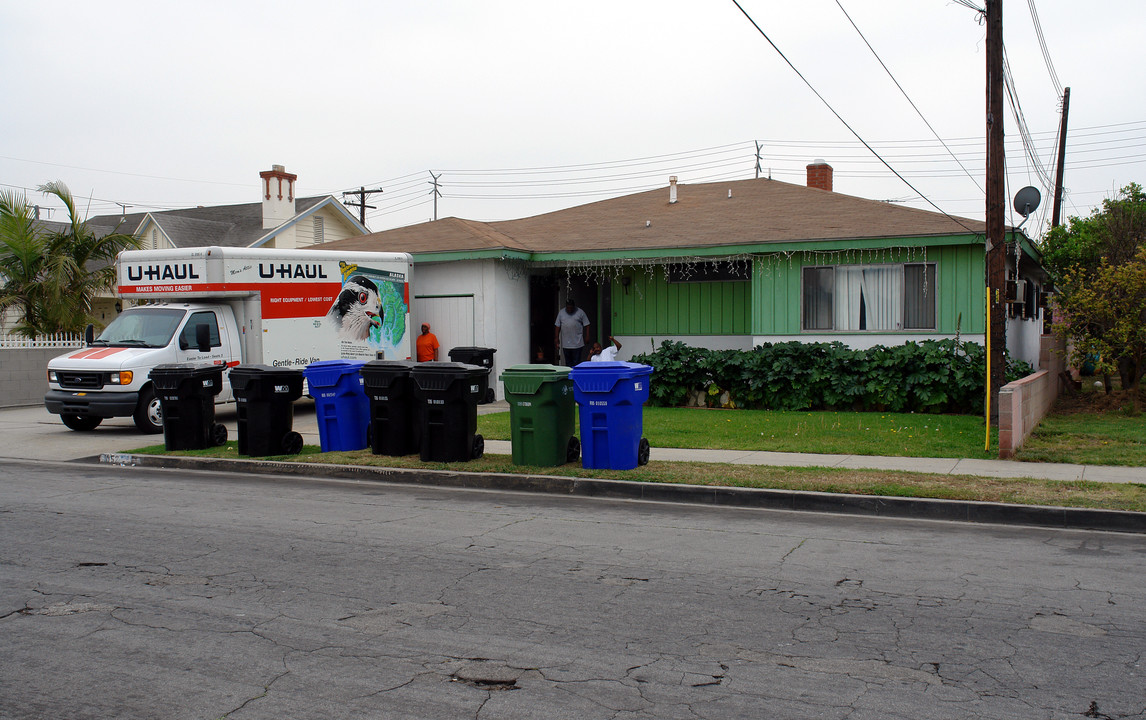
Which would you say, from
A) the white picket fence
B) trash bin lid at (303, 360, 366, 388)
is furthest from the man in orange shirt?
the white picket fence

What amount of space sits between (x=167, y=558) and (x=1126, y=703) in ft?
20.7

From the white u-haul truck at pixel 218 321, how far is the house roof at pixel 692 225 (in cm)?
256

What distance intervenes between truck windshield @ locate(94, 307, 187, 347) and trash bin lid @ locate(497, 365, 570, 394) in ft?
26.0

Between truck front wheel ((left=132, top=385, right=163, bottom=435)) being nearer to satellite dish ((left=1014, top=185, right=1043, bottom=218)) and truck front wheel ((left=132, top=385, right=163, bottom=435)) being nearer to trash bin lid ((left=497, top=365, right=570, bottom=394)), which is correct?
trash bin lid ((left=497, top=365, right=570, bottom=394))

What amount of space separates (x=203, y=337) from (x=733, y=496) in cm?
1025

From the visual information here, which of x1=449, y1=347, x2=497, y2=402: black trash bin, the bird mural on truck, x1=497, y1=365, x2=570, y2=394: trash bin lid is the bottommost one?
x1=497, y1=365, x2=570, y2=394: trash bin lid

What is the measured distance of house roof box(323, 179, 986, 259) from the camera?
17.3 meters

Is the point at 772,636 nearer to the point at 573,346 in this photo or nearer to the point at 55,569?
the point at 55,569

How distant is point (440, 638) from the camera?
201 inches

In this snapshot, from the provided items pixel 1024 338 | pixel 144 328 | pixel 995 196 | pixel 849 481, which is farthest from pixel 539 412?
pixel 1024 338

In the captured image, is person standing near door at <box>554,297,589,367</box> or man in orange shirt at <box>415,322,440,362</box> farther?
Result: person standing near door at <box>554,297,589,367</box>

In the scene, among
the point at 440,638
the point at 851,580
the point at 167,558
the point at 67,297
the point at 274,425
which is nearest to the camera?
the point at 440,638

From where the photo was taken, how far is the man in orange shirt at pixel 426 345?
19.3 meters

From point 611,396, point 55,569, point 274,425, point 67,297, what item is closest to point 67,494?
point 274,425
